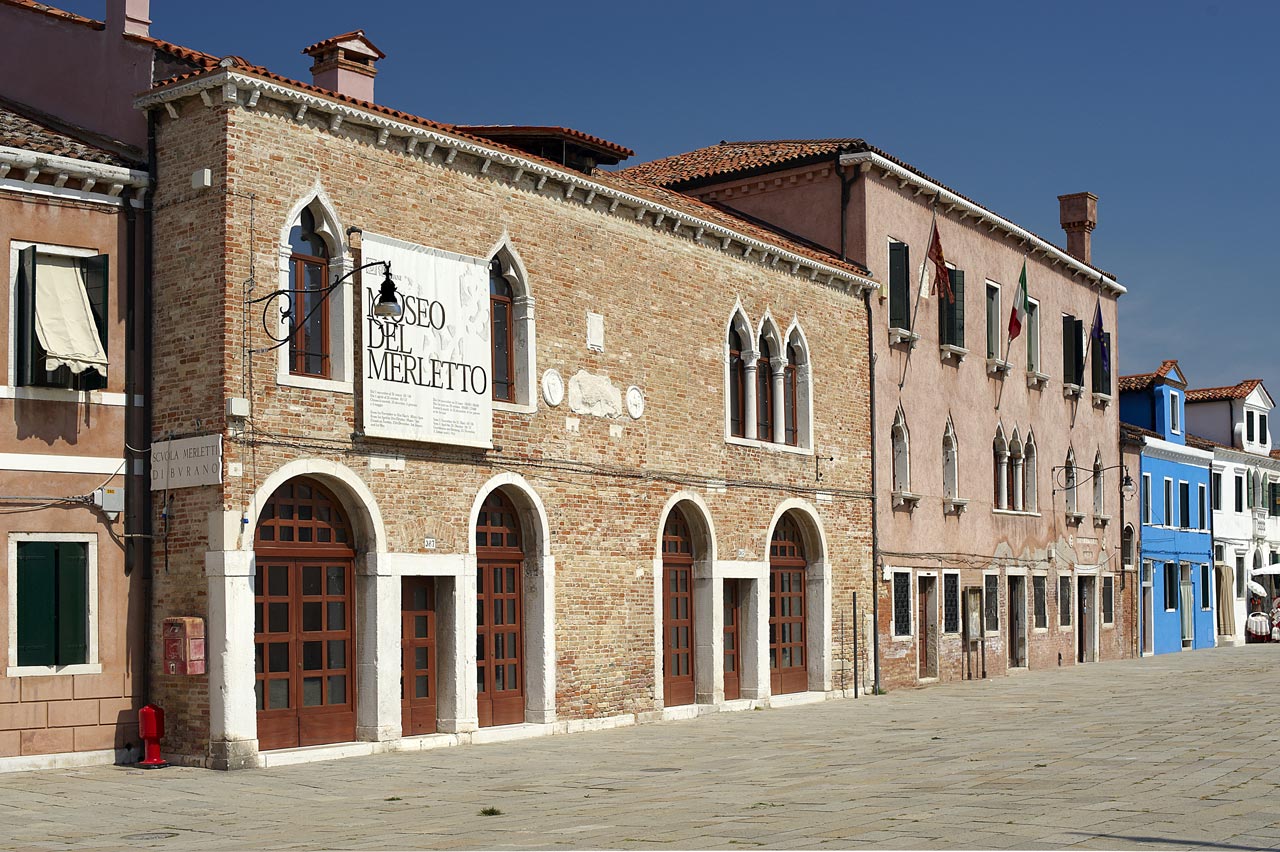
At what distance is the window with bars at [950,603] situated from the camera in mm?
27173

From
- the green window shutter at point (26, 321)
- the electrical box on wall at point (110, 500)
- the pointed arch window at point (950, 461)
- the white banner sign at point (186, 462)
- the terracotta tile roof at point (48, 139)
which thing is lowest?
the electrical box on wall at point (110, 500)

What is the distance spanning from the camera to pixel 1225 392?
47.9 meters

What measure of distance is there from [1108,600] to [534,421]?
22026 millimetres

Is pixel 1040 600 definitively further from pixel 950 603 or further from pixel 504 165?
pixel 504 165

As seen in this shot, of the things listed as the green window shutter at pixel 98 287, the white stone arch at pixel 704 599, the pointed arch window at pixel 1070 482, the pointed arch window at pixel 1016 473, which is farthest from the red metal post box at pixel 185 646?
the pointed arch window at pixel 1070 482

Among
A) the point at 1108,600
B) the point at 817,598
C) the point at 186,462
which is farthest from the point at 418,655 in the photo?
the point at 1108,600

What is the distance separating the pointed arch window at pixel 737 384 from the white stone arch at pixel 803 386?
120cm

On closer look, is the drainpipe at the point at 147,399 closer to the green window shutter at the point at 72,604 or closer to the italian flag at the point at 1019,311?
the green window shutter at the point at 72,604

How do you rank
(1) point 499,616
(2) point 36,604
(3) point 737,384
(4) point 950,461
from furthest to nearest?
(4) point 950,461 < (3) point 737,384 < (1) point 499,616 < (2) point 36,604

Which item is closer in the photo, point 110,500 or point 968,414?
point 110,500

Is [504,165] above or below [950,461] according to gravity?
above

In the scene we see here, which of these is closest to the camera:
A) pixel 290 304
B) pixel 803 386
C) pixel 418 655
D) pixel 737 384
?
pixel 290 304

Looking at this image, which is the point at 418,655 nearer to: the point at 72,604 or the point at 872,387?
the point at 72,604

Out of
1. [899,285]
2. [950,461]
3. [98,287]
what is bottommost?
[950,461]
